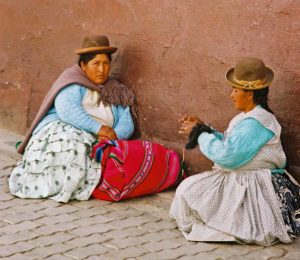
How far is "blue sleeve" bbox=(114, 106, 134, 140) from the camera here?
6855 mm

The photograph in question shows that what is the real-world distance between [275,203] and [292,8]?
1.32 metres

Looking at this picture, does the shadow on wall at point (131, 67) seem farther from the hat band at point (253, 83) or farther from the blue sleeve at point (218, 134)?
the hat band at point (253, 83)

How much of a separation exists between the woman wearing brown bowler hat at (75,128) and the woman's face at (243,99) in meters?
1.25

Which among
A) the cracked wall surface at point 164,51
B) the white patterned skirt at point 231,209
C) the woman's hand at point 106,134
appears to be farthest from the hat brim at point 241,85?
the woman's hand at point 106,134

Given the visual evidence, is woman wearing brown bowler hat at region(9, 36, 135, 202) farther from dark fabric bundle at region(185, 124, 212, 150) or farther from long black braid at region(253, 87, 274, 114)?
long black braid at region(253, 87, 274, 114)

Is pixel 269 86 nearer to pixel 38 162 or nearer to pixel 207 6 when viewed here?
pixel 207 6

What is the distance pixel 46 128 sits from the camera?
6.78 metres

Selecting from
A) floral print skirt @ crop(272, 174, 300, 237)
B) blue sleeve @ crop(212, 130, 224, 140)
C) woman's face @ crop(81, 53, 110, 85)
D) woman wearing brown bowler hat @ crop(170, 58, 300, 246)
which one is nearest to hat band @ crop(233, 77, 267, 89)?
woman wearing brown bowler hat @ crop(170, 58, 300, 246)

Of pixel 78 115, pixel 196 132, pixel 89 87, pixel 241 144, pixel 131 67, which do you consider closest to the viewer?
pixel 241 144

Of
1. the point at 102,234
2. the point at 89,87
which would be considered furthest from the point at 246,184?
the point at 89,87

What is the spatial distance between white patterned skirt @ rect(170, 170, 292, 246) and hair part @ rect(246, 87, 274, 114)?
0.44 m

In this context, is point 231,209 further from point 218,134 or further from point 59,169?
point 59,169

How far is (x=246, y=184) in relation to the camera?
5754mm

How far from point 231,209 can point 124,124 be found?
1495 millimetres
